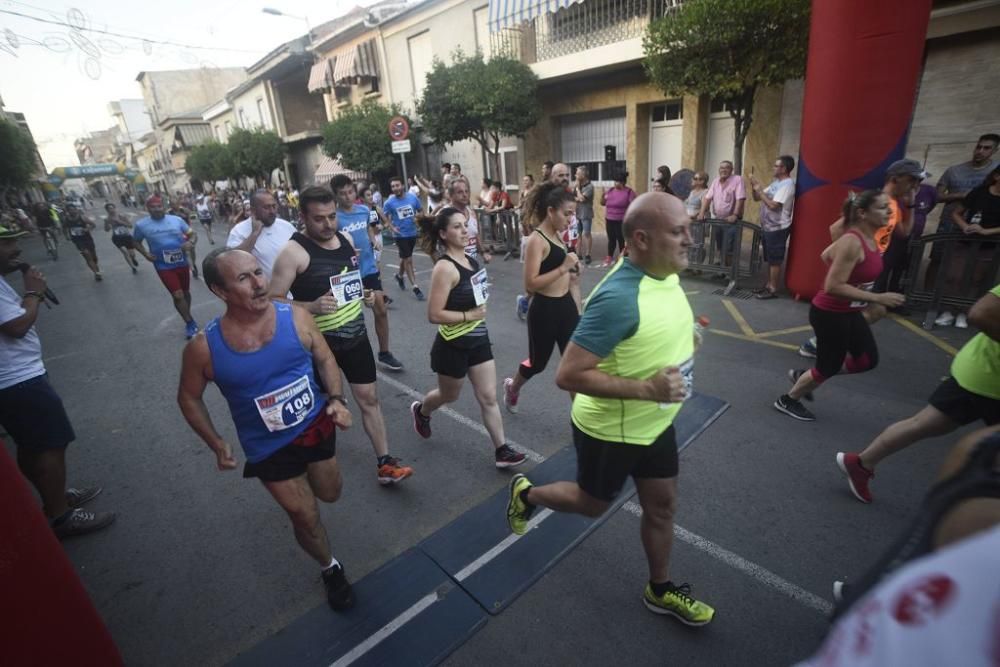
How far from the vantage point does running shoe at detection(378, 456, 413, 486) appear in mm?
3783

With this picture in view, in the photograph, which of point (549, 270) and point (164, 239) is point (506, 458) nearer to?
point (549, 270)

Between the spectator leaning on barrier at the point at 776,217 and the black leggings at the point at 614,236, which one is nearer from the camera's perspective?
Result: the spectator leaning on barrier at the point at 776,217

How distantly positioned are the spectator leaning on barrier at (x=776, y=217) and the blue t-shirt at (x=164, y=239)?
8.79 m

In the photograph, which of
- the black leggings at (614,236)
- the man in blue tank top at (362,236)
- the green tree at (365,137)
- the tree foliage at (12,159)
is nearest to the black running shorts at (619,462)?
the man in blue tank top at (362,236)

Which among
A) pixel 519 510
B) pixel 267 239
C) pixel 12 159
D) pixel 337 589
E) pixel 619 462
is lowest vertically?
pixel 337 589

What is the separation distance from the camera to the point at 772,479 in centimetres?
354

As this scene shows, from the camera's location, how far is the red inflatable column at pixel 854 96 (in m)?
5.68

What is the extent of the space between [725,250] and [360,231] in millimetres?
5630

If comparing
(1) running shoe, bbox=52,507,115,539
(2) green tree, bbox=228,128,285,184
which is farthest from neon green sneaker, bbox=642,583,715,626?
(2) green tree, bbox=228,128,285,184

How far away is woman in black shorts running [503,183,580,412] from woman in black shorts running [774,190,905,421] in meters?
1.83

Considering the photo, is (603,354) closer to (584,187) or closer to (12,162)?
(584,187)

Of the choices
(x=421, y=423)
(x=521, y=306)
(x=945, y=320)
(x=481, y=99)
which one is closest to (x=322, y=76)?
(x=481, y=99)

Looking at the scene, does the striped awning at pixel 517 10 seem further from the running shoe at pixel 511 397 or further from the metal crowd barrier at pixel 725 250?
the running shoe at pixel 511 397

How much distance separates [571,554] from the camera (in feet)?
9.87
